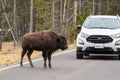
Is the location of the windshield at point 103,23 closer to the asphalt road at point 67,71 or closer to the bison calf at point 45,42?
the asphalt road at point 67,71

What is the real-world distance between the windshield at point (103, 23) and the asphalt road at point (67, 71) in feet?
7.91

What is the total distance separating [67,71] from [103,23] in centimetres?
620

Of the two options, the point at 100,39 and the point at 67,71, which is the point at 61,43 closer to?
the point at 67,71

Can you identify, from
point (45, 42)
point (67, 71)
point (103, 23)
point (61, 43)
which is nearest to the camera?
point (67, 71)

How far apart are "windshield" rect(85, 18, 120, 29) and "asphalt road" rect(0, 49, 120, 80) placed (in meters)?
2.41

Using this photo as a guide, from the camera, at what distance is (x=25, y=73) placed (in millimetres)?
14352

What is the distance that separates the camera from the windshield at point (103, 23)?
20.6 meters

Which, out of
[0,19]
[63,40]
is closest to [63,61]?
[63,40]

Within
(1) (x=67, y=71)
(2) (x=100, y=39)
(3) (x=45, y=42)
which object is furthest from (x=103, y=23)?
(1) (x=67, y=71)

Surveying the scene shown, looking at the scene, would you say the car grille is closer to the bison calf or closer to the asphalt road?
the asphalt road

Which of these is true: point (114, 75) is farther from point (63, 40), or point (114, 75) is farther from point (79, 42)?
point (79, 42)

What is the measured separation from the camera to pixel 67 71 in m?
Result: 15.1

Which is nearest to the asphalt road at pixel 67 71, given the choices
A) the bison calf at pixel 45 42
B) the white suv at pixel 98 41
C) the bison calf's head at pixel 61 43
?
the bison calf at pixel 45 42

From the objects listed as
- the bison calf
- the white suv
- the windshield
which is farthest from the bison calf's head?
the windshield
